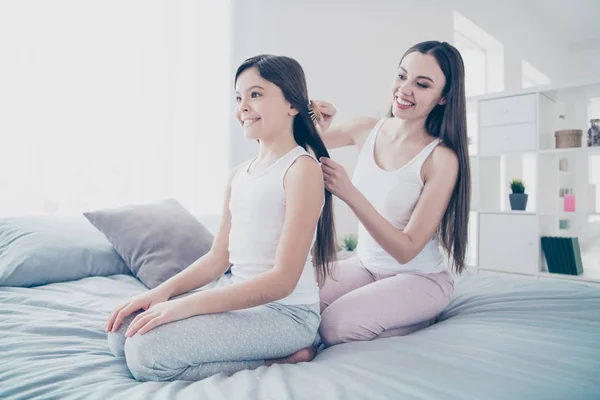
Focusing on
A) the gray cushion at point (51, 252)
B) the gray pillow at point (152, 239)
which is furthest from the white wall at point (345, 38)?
the gray cushion at point (51, 252)

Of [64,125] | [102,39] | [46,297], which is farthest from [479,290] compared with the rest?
[102,39]

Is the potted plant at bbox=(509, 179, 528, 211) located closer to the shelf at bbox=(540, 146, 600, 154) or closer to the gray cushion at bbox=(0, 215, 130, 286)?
the shelf at bbox=(540, 146, 600, 154)

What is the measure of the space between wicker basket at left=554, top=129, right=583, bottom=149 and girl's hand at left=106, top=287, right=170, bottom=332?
267cm

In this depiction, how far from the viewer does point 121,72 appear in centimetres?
232

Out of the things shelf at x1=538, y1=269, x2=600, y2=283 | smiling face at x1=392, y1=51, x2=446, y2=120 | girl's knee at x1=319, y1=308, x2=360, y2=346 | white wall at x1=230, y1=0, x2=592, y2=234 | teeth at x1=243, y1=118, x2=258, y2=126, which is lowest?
shelf at x1=538, y1=269, x2=600, y2=283

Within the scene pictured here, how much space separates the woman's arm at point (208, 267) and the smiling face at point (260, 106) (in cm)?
19

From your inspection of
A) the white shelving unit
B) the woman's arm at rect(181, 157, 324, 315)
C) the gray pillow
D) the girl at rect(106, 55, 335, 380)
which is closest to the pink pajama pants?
the girl at rect(106, 55, 335, 380)

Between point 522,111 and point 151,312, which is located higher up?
point 522,111

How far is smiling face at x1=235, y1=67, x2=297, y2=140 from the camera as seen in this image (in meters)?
1.02

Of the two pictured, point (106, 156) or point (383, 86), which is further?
point (383, 86)

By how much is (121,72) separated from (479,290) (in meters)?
2.08

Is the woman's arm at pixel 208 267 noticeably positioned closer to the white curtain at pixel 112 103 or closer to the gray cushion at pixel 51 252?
the gray cushion at pixel 51 252

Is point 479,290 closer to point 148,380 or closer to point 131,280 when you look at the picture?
point 148,380

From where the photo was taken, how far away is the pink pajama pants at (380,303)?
106 cm
